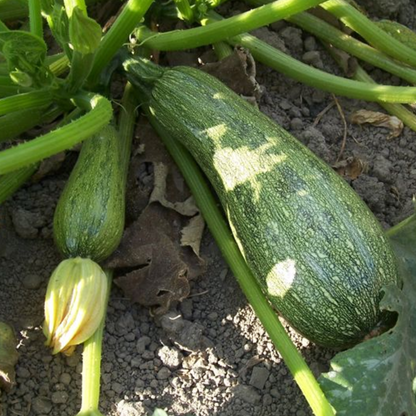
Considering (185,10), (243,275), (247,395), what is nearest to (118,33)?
(185,10)

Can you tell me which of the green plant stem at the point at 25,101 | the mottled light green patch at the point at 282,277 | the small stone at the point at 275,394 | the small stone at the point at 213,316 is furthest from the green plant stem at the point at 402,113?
the green plant stem at the point at 25,101

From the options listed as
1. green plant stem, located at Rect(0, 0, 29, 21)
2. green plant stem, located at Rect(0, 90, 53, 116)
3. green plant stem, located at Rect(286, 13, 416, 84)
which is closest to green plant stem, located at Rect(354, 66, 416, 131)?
green plant stem, located at Rect(286, 13, 416, 84)

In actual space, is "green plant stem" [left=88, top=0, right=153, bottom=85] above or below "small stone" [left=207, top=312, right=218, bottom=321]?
above

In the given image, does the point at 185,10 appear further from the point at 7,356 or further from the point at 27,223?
the point at 7,356

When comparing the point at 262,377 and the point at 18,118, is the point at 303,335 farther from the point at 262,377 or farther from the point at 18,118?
the point at 18,118

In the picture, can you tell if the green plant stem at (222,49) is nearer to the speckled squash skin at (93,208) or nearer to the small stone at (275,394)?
the speckled squash skin at (93,208)

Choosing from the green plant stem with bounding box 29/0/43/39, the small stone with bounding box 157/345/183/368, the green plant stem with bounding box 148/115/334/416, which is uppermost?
the green plant stem with bounding box 29/0/43/39

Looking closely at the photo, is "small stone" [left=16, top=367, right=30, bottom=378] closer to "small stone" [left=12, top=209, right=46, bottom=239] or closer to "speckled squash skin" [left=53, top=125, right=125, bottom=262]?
"speckled squash skin" [left=53, top=125, right=125, bottom=262]

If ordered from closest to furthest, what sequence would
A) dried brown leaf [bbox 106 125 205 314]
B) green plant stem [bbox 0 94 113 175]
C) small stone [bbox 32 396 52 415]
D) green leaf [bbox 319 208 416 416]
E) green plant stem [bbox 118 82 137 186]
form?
1. green plant stem [bbox 0 94 113 175]
2. green leaf [bbox 319 208 416 416]
3. small stone [bbox 32 396 52 415]
4. dried brown leaf [bbox 106 125 205 314]
5. green plant stem [bbox 118 82 137 186]
